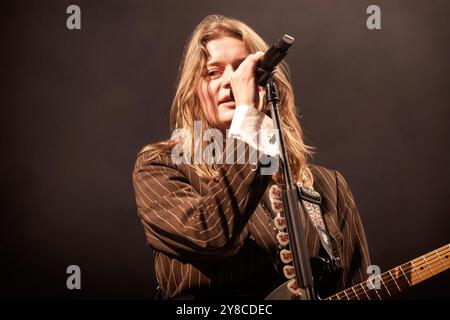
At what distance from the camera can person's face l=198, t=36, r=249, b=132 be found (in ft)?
5.59

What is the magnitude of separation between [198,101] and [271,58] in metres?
0.57

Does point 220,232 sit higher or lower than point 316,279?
higher

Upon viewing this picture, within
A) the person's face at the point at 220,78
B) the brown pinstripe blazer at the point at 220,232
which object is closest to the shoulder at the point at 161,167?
the brown pinstripe blazer at the point at 220,232

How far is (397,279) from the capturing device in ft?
4.86

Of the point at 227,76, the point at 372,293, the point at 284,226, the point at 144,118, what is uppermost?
the point at 227,76

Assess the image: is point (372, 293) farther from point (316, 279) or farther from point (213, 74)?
point (213, 74)

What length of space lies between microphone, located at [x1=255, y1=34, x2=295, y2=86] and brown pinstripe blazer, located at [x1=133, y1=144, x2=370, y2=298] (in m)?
0.21

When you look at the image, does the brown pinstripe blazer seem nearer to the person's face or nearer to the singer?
the singer

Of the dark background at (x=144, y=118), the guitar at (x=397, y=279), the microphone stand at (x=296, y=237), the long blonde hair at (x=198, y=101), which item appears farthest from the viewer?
the dark background at (x=144, y=118)

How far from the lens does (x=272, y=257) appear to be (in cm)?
156

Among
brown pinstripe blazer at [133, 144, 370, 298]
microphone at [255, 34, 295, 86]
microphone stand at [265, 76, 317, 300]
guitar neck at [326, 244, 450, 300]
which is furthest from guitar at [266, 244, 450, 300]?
microphone at [255, 34, 295, 86]

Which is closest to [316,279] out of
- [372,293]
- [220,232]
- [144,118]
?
[372,293]

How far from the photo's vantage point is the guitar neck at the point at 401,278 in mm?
1455

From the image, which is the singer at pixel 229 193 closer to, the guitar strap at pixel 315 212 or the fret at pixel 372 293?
the guitar strap at pixel 315 212
